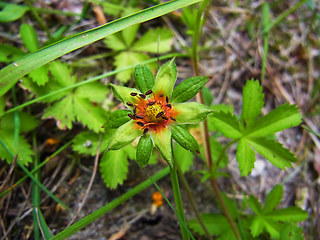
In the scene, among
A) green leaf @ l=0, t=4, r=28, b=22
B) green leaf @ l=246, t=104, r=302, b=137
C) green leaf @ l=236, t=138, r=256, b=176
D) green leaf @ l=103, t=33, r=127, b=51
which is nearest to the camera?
green leaf @ l=236, t=138, r=256, b=176

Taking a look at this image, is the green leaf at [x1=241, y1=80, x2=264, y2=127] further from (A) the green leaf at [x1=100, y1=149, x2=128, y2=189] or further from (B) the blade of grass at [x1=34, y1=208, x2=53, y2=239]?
(B) the blade of grass at [x1=34, y1=208, x2=53, y2=239]

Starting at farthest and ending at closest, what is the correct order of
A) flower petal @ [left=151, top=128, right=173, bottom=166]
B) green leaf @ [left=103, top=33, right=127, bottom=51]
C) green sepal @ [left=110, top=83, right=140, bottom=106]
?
green leaf @ [left=103, top=33, right=127, bottom=51] < green sepal @ [left=110, top=83, right=140, bottom=106] < flower petal @ [left=151, top=128, right=173, bottom=166]

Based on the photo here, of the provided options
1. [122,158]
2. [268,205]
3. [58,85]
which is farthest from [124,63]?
[268,205]

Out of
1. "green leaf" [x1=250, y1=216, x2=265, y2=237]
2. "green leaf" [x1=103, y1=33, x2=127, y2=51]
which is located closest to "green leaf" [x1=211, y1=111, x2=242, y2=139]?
"green leaf" [x1=250, y1=216, x2=265, y2=237]

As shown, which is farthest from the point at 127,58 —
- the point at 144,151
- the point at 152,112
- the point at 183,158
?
the point at 144,151

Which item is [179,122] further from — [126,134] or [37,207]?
[37,207]

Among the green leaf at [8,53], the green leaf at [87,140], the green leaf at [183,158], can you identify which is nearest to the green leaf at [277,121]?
the green leaf at [183,158]
